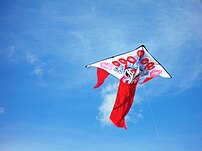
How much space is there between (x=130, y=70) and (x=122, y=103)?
2288mm

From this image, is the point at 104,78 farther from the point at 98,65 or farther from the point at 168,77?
the point at 168,77

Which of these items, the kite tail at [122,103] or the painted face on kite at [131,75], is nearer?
the kite tail at [122,103]

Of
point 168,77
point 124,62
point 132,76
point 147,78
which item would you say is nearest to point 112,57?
point 124,62

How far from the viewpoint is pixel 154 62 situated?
1397 cm

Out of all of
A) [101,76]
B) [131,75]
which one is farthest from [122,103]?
[101,76]

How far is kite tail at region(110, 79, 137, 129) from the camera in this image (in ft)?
41.9

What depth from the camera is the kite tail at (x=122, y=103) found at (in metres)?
12.8

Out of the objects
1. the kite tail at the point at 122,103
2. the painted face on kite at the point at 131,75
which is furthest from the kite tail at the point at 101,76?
the painted face on kite at the point at 131,75

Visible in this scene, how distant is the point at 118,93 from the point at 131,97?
92 centimetres

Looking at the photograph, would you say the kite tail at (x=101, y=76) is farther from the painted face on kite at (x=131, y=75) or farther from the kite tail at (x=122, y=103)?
the painted face on kite at (x=131, y=75)

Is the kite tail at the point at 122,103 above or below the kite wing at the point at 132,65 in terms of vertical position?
below

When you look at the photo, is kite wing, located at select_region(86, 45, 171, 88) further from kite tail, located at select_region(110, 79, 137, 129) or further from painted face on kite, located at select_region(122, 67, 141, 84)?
kite tail, located at select_region(110, 79, 137, 129)

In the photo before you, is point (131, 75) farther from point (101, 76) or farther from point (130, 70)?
point (101, 76)

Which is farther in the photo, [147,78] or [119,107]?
[147,78]
